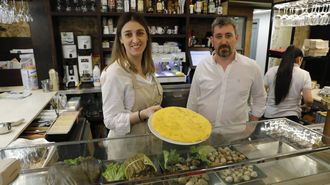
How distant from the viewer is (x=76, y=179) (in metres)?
0.74

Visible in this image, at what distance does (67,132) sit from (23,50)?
1.95 m

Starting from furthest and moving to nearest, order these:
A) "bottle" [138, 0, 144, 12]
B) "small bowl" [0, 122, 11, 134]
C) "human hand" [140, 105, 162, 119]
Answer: "bottle" [138, 0, 144, 12]
"small bowl" [0, 122, 11, 134]
"human hand" [140, 105, 162, 119]

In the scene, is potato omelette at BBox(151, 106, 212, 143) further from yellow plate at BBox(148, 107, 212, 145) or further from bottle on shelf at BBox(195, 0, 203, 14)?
bottle on shelf at BBox(195, 0, 203, 14)

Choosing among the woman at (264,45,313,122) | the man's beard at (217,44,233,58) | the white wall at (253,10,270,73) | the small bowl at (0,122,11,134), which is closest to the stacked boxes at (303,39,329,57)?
the woman at (264,45,313,122)

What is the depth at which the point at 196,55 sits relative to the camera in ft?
11.0

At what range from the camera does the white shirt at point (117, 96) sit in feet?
4.17

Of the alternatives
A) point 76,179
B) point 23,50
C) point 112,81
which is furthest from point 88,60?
point 76,179

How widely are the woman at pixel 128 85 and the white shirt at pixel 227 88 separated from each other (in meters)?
0.52

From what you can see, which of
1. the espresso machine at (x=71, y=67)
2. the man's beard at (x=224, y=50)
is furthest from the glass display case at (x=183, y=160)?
the espresso machine at (x=71, y=67)

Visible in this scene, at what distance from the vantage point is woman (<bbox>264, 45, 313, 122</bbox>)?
96.3 inches

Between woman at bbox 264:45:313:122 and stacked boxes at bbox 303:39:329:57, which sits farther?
stacked boxes at bbox 303:39:329:57

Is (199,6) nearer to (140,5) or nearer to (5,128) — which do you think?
(140,5)

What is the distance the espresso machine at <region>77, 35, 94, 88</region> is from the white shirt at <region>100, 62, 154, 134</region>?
177 cm

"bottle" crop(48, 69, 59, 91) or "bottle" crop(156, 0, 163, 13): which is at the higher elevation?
"bottle" crop(156, 0, 163, 13)
